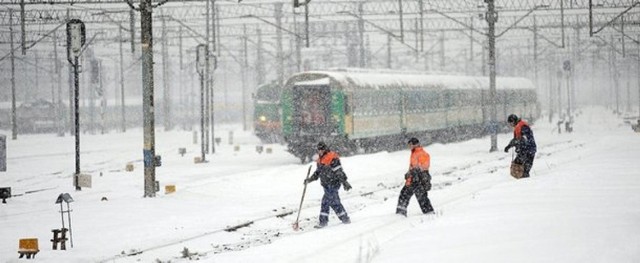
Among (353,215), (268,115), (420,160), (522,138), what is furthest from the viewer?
(268,115)

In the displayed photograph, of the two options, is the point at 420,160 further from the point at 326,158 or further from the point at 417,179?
the point at 326,158

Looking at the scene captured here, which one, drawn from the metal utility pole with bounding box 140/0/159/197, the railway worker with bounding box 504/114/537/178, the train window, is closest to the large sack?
the railway worker with bounding box 504/114/537/178

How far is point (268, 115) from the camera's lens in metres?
40.7

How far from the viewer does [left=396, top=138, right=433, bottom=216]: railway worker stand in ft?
44.8

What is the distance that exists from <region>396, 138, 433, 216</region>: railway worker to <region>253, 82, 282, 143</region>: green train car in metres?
26.3

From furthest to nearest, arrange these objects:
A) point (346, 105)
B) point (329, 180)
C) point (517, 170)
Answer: point (346, 105) < point (517, 170) < point (329, 180)

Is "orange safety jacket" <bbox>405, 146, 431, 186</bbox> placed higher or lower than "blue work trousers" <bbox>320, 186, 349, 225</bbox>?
higher

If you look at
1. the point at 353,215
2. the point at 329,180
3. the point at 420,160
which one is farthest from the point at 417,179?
the point at 353,215

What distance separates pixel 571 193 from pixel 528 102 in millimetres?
37766

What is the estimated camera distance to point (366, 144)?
29.7 meters

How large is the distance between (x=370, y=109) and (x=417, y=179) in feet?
52.4

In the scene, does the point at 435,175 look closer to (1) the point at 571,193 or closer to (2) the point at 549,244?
(1) the point at 571,193

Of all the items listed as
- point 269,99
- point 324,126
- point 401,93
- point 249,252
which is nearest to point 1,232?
point 249,252

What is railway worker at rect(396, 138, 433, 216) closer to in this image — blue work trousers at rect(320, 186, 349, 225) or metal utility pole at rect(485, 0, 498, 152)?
blue work trousers at rect(320, 186, 349, 225)
